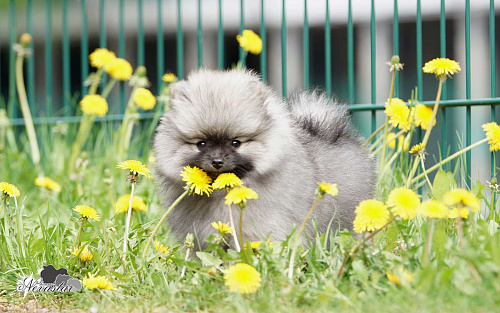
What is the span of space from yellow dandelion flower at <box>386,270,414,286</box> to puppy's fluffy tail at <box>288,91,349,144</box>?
54.4 inches

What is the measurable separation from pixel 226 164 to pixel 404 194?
31.7 inches

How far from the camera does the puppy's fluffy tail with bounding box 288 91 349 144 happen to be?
12.3ft

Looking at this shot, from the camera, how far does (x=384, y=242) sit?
326cm

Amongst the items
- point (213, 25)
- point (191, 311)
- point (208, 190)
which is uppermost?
point (213, 25)

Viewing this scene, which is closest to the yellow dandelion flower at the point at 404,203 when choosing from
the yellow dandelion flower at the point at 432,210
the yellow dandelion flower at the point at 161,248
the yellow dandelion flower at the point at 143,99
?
the yellow dandelion flower at the point at 432,210

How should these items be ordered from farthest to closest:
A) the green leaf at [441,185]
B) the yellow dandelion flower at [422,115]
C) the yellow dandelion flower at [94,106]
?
the yellow dandelion flower at [94,106] → the yellow dandelion flower at [422,115] → the green leaf at [441,185]

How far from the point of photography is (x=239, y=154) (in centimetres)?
291

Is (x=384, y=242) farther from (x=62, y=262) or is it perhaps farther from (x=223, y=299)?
(x=62, y=262)

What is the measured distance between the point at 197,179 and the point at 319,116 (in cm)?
129

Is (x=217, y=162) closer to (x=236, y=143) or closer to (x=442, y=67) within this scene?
(x=236, y=143)

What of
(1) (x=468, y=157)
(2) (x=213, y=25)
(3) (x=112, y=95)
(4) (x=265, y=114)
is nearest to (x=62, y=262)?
(4) (x=265, y=114)

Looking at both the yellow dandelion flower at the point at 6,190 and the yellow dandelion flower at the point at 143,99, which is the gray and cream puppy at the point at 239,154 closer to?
the yellow dandelion flower at the point at 6,190
